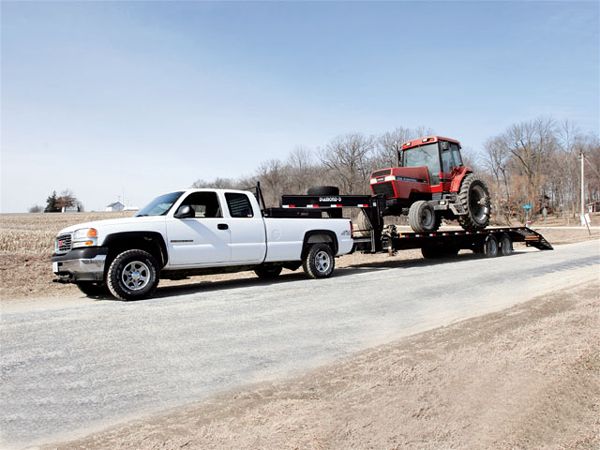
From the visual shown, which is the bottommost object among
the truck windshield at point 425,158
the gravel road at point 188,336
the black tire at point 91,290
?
the gravel road at point 188,336

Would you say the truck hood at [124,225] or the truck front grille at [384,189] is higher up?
the truck front grille at [384,189]

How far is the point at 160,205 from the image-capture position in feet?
30.5

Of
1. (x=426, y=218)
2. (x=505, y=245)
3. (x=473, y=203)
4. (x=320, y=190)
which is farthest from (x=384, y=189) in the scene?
(x=505, y=245)

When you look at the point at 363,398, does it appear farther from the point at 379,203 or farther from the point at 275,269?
the point at 379,203

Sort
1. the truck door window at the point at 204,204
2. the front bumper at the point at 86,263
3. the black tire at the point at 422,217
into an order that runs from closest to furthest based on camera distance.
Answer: the front bumper at the point at 86,263, the truck door window at the point at 204,204, the black tire at the point at 422,217

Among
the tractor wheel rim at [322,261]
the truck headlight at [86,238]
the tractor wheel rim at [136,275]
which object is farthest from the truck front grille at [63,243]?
the tractor wheel rim at [322,261]

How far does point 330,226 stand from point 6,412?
8467 millimetres

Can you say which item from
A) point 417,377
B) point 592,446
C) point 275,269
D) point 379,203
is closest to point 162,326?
point 417,377

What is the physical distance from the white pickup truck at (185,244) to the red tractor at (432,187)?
3779 millimetres

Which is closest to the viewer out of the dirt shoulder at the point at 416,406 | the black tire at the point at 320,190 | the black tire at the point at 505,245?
the dirt shoulder at the point at 416,406

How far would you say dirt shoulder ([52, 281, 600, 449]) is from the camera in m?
3.12

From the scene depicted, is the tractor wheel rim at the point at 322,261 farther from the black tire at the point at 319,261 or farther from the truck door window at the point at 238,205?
the truck door window at the point at 238,205

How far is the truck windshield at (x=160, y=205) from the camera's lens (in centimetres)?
909

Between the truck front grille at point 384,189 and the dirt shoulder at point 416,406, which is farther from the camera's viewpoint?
the truck front grille at point 384,189
